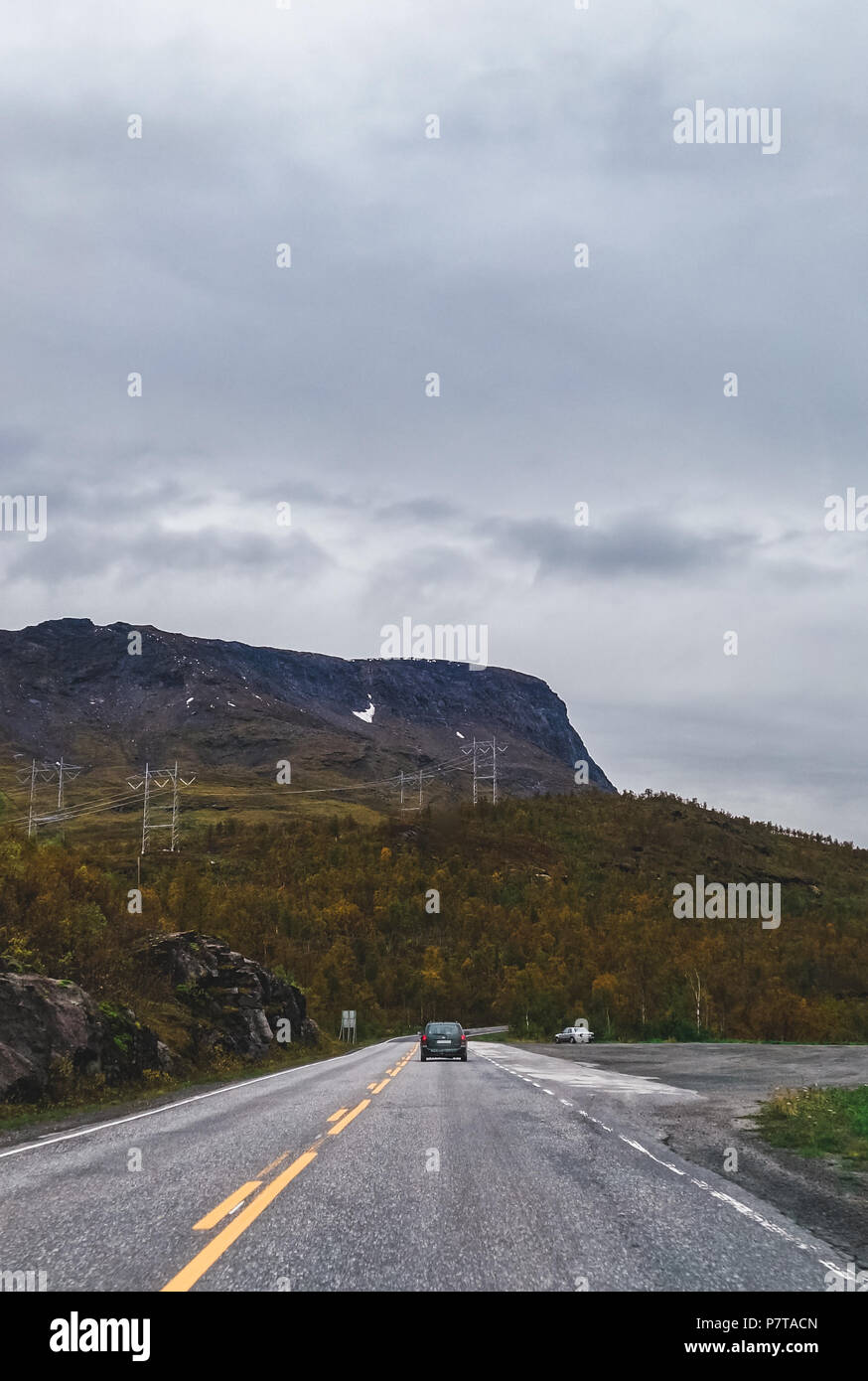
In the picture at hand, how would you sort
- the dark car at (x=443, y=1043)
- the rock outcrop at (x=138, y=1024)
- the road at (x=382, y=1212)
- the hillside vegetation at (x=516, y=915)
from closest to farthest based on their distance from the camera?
the road at (x=382, y=1212) < the rock outcrop at (x=138, y=1024) < the dark car at (x=443, y=1043) < the hillside vegetation at (x=516, y=915)

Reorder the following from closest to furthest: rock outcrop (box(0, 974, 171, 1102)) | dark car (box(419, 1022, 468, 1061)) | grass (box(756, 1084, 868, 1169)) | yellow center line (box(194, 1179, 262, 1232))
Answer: yellow center line (box(194, 1179, 262, 1232)) → grass (box(756, 1084, 868, 1169)) → rock outcrop (box(0, 974, 171, 1102)) → dark car (box(419, 1022, 468, 1061))

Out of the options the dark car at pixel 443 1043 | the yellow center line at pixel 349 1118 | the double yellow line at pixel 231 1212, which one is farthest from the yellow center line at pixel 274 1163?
the dark car at pixel 443 1043

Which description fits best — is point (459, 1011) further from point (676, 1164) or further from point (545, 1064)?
point (676, 1164)

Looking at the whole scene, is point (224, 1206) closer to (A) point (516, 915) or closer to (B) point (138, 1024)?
(B) point (138, 1024)

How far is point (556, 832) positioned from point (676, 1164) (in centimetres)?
16980

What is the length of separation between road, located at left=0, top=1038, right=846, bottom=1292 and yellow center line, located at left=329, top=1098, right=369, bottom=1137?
171 millimetres

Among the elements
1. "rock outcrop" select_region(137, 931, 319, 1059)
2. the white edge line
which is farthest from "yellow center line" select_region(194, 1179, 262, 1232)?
"rock outcrop" select_region(137, 931, 319, 1059)

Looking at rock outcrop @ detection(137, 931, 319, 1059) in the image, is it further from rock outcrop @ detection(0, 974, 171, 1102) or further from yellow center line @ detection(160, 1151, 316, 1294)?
yellow center line @ detection(160, 1151, 316, 1294)

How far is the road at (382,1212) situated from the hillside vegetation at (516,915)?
16.2 metres

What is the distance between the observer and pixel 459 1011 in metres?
116

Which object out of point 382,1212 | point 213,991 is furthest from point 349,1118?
point 213,991

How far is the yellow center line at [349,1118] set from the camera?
12.8m

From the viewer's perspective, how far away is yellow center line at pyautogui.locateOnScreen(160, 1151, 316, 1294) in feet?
18.3

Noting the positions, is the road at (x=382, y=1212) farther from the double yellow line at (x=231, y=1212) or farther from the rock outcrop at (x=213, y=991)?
the rock outcrop at (x=213, y=991)
